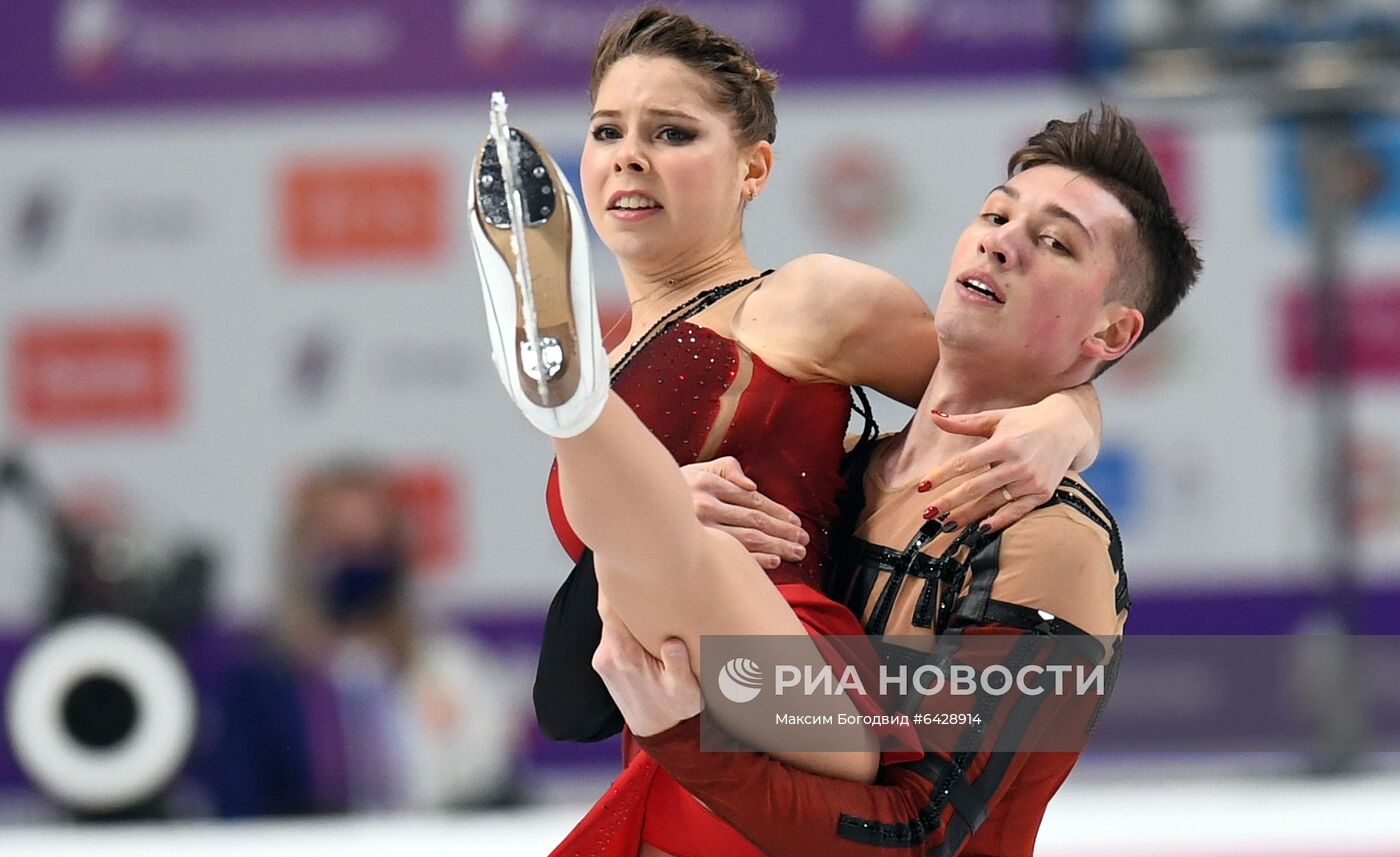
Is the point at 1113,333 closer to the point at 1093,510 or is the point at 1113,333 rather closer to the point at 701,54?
the point at 1093,510

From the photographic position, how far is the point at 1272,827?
459 cm

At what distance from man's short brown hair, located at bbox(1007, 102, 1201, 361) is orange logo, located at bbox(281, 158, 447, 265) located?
172 inches

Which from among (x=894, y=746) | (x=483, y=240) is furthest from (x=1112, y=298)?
(x=483, y=240)

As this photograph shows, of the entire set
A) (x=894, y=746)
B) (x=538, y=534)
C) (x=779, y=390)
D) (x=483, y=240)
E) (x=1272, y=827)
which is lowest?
(x=1272, y=827)

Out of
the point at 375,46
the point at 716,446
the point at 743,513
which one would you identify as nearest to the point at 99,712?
the point at 375,46

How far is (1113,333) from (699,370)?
0.54m

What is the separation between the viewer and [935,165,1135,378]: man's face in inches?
87.2

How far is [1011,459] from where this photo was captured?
83.7 inches

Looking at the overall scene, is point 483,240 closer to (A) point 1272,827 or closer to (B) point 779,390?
(B) point 779,390

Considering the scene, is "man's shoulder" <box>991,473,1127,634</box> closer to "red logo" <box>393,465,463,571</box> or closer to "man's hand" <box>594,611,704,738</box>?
"man's hand" <box>594,611,704,738</box>

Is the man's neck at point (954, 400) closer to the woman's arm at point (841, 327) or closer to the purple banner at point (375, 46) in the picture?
the woman's arm at point (841, 327)

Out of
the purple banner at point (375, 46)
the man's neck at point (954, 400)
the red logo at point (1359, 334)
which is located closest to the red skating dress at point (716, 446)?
the man's neck at point (954, 400)

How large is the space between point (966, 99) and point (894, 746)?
4.60 m

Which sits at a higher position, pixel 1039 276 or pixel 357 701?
pixel 1039 276
